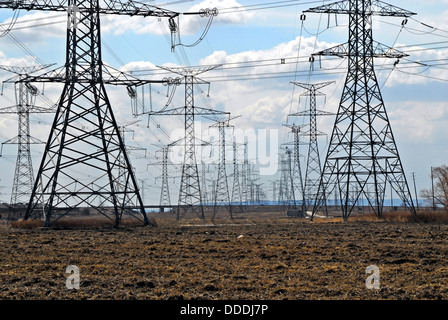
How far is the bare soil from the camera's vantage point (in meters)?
14.8

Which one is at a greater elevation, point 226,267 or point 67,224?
point 67,224

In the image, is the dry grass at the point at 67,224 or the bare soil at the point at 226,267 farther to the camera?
the dry grass at the point at 67,224

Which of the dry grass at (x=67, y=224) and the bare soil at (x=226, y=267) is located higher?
the dry grass at (x=67, y=224)

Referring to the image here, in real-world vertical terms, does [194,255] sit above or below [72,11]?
below

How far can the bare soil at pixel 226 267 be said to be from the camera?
48.6 ft

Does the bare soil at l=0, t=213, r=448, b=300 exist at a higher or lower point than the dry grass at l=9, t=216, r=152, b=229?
lower

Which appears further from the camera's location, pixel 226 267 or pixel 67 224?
pixel 67 224

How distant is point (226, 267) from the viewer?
19.6m

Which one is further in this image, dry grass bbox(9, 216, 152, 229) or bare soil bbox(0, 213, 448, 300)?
dry grass bbox(9, 216, 152, 229)

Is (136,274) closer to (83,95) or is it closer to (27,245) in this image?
(27,245)
